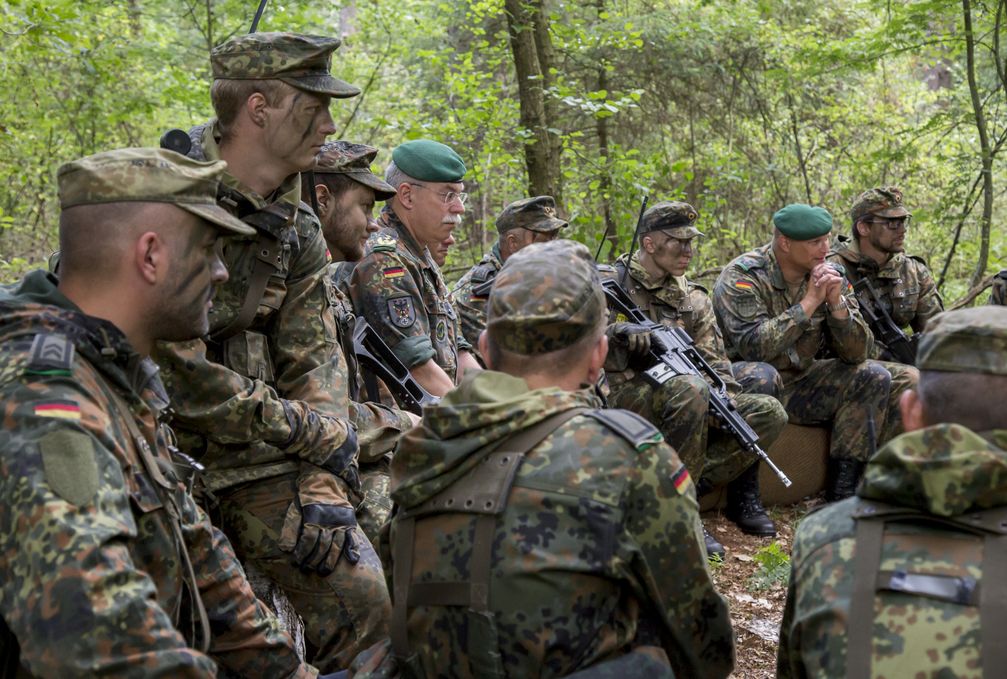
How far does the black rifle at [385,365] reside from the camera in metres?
4.72

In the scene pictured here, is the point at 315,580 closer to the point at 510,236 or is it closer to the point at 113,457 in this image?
the point at 113,457

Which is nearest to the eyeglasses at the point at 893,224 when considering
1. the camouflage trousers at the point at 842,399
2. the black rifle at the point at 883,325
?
the black rifle at the point at 883,325

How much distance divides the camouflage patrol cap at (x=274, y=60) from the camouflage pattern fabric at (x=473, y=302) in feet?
9.70

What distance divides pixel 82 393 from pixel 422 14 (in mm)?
11394

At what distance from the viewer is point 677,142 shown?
40.7ft

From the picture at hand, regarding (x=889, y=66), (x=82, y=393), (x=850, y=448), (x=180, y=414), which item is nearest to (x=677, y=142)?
(x=889, y=66)

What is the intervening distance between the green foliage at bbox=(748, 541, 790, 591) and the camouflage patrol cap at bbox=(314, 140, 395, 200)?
298 cm

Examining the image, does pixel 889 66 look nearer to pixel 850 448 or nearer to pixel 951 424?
pixel 850 448

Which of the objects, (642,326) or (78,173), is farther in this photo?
(642,326)

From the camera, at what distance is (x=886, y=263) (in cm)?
806

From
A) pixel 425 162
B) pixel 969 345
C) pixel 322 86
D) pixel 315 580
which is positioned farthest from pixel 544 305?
pixel 425 162

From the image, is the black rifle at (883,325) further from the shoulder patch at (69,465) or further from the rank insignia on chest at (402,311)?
the shoulder patch at (69,465)

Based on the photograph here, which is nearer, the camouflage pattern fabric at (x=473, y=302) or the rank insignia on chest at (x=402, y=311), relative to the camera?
the rank insignia on chest at (x=402, y=311)

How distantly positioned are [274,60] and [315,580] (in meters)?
1.90
